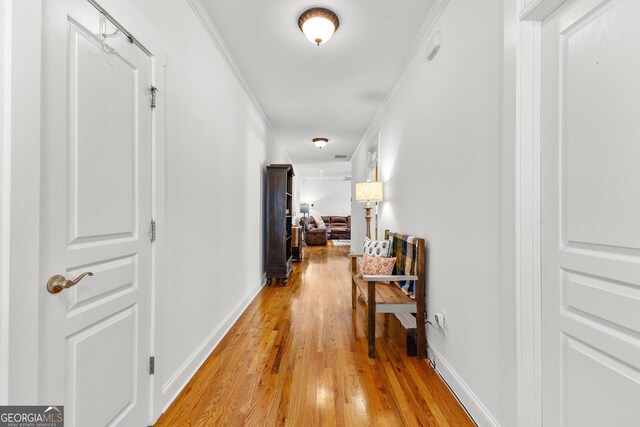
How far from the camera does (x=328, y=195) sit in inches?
487

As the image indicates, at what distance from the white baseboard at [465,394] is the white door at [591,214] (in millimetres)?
328

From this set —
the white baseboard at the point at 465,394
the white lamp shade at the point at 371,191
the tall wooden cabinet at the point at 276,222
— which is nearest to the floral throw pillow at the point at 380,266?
the white baseboard at the point at 465,394

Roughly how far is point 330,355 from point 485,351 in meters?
1.17

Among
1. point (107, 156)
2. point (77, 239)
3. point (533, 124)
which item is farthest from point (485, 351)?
point (107, 156)

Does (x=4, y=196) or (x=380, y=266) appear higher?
(x=4, y=196)

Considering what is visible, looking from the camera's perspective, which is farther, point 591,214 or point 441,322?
point 441,322

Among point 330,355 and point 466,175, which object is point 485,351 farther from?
point 330,355

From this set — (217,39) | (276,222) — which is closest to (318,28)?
(217,39)

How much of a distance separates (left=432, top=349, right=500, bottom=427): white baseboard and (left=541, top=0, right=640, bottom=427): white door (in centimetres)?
33

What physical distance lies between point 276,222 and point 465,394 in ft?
11.3

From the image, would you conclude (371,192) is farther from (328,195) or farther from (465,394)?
(328,195)

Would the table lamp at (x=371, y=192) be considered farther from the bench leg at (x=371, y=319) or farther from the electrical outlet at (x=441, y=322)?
the electrical outlet at (x=441, y=322)

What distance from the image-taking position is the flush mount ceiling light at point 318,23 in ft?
6.89

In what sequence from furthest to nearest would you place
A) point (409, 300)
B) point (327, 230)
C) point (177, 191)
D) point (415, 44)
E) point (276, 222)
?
1. point (327, 230)
2. point (276, 222)
3. point (415, 44)
4. point (409, 300)
5. point (177, 191)
